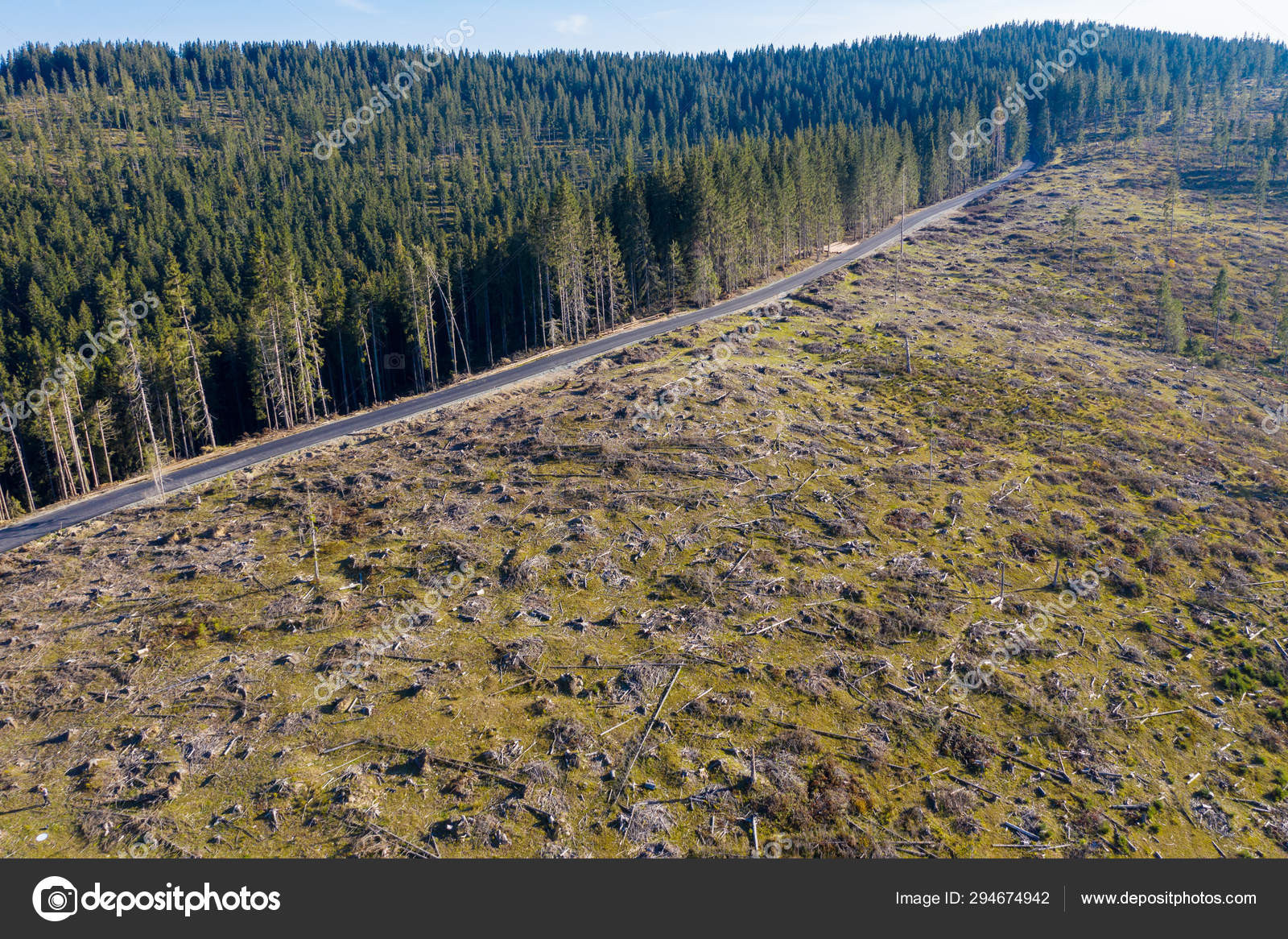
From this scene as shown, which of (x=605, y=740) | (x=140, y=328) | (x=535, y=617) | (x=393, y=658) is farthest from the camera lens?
(x=140, y=328)

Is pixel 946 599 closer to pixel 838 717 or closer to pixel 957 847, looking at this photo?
pixel 838 717

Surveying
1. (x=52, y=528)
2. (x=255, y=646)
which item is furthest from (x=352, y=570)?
(x=52, y=528)

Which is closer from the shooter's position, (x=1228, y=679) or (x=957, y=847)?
(x=957, y=847)
